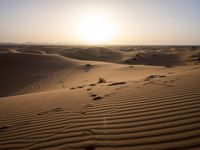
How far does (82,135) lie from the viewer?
324 cm

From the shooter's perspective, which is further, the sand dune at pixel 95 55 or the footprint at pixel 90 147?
the sand dune at pixel 95 55

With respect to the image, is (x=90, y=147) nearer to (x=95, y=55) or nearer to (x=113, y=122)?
(x=113, y=122)

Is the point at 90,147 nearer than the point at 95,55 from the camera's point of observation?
Yes

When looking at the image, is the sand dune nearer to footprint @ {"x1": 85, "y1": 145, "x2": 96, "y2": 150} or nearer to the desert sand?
the desert sand

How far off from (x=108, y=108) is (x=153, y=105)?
83 centimetres

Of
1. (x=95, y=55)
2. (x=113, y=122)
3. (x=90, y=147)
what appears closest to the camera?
(x=90, y=147)

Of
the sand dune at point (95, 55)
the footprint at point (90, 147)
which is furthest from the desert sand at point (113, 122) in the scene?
the sand dune at point (95, 55)

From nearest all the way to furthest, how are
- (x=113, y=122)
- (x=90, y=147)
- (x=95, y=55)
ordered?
(x=90, y=147), (x=113, y=122), (x=95, y=55)

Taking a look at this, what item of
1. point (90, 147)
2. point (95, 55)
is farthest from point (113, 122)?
point (95, 55)

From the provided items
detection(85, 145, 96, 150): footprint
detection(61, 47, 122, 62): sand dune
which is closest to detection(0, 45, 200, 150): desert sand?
detection(85, 145, 96, 150): footprint

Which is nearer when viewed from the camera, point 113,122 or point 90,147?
point 90,147

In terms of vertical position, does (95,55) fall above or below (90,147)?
below

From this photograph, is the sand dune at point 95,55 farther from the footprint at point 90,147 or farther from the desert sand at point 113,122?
the footprint at point 90,147

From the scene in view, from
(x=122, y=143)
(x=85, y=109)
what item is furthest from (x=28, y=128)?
(x=122, y=143)
